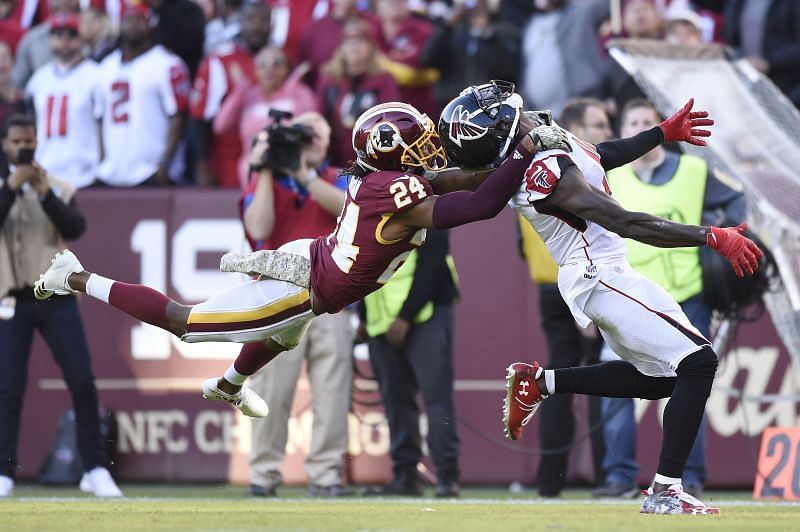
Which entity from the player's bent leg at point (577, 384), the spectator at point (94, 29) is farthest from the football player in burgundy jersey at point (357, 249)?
the spectator at point (94, 29)

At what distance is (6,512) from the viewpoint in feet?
23.5

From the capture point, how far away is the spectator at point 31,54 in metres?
12.9

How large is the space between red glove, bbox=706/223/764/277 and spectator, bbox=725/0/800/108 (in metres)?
5.52

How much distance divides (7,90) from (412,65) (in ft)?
11.5

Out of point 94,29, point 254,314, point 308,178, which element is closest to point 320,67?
point 94,29

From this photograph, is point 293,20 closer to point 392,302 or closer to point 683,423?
point 392,302

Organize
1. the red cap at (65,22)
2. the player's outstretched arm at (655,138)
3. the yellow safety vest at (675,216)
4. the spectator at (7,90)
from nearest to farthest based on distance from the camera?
the player's outstretched arm at (655,138) < the yellow safety vest at (675,216) < the red cap at (65,22) < the spectator at (7,90)

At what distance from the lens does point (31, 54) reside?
511 inches

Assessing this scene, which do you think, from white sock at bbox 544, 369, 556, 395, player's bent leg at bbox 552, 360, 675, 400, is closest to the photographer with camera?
white sock at bbox 544, 369, 556, 395

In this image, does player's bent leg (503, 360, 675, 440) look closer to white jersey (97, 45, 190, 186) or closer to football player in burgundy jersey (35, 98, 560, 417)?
football player in burgundy jersey (35, 98, 560, 417)

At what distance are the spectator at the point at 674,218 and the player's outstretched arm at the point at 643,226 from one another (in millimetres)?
2228

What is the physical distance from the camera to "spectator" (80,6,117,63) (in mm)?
12680

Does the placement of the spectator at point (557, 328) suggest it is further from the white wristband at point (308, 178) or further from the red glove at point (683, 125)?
the red glove at point (683, 125)

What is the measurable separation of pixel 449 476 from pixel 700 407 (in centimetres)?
279
